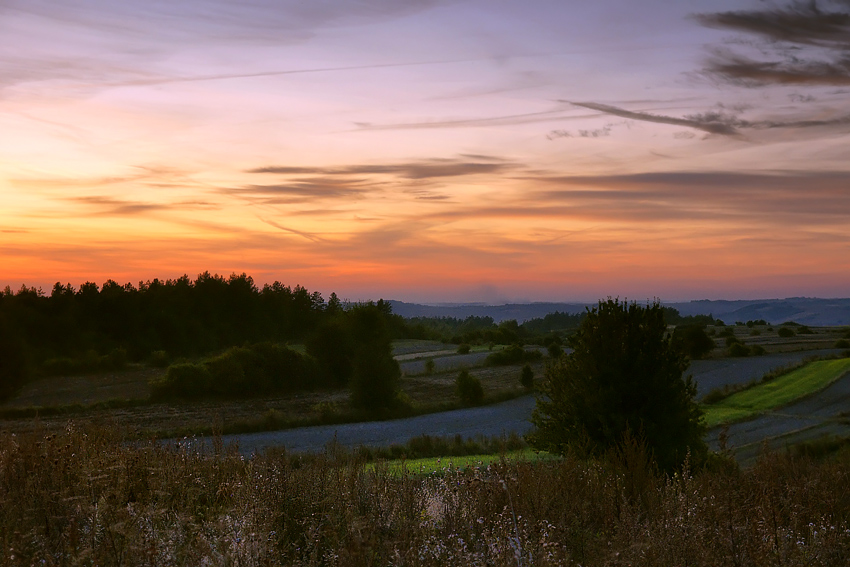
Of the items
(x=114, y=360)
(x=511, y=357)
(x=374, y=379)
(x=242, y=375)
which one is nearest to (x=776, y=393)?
(x=374, y=379)

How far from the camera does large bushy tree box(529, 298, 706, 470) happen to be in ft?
34.2

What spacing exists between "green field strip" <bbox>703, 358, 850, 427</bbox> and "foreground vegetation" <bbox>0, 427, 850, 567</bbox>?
20.0 meters

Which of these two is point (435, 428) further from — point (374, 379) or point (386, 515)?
point (386, 515)

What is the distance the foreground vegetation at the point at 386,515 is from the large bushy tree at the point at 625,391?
5.46 feet

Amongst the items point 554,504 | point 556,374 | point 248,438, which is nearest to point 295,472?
point 554,504

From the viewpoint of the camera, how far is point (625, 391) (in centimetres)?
1059

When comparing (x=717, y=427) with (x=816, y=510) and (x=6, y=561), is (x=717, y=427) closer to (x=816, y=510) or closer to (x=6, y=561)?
(x=816, y=510)

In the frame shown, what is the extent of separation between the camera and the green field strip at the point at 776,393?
A: 92.2 ft

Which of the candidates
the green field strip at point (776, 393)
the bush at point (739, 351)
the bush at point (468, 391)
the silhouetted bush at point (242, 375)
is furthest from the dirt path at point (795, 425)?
the silhouetted bush at point (242, 375)

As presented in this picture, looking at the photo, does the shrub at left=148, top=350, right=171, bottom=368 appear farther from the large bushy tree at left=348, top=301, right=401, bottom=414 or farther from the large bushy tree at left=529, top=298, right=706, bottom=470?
the large bushy tree at left=529, top=298, right=706, bottom=470

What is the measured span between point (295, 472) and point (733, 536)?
15.7ft

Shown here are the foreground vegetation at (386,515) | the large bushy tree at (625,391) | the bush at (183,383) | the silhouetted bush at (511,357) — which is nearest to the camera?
the foreground vegetation at (386,515)

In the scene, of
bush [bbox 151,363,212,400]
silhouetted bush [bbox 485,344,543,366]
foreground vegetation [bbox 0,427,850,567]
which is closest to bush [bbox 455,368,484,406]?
bush [bbox 151,363,212,400]

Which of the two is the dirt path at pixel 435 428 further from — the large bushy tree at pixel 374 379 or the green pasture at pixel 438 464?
the green pasture at pixel 438 464
